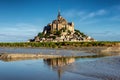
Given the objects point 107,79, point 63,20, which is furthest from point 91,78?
point 63,20

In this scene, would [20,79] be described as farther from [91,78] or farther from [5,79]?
[91,78]

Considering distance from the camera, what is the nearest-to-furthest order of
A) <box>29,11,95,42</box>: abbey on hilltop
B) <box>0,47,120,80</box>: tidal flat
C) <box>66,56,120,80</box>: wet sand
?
<box>66,56,120,80</box>: wet sand
<box>0,47,120,80</box>: tidal flat
<box>29,11,95,42</box>: abbey on hilltop

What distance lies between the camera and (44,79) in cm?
2006

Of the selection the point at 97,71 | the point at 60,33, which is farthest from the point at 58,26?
the point at 97,71

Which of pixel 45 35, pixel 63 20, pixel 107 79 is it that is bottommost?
pixel 107 79

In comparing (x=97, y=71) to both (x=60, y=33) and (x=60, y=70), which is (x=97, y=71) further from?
(x=60, y=33)

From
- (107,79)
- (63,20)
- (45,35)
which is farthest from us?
(63,20)

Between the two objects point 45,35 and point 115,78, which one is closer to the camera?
point 115,78

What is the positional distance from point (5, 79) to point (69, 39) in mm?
153772

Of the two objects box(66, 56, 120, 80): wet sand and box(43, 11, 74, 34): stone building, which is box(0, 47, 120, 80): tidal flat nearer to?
box(66, 56, 120, 80): wet sand

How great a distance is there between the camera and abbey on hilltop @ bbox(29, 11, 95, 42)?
173875 millimetres

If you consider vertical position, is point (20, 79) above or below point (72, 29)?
below

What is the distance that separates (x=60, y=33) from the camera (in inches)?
7057

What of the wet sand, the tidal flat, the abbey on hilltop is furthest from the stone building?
the wet sand
